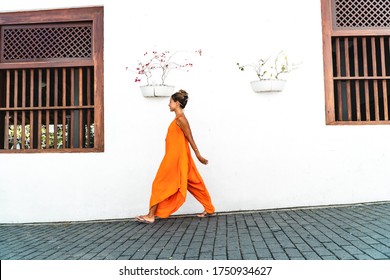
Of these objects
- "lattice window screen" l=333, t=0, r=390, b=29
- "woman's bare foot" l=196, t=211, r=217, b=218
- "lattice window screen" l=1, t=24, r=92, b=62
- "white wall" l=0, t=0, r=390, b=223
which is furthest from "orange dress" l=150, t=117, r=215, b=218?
"lattice window screen" l=333, t=0, r=390, b=29

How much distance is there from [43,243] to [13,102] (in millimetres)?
2647

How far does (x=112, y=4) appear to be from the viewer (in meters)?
5.40

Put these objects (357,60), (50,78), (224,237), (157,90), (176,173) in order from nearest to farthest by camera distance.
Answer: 1. (224,237)
2. (176,173)
3. (157,90)
4. (357,60)
5. (50,78)

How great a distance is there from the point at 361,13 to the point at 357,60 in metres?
0.73

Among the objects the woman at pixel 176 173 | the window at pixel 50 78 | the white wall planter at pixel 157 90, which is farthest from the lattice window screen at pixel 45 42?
the woman at pixel 176 173

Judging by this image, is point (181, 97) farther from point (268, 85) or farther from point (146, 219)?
point (146, 219)

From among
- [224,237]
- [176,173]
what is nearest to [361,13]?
[176,173]

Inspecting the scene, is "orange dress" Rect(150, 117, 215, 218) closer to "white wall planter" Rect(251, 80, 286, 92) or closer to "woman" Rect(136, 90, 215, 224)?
"woman" Rect(136, 90, 215, 224)

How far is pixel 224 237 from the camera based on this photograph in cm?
386

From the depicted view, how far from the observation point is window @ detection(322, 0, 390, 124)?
5.29 m

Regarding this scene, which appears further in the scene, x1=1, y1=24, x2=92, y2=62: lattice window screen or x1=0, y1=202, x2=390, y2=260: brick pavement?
x1=1, y1=24, x2=92, y2=62: lattice window screen

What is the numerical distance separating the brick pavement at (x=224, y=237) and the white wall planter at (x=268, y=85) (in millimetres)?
1732

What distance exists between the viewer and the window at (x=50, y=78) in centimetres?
549
